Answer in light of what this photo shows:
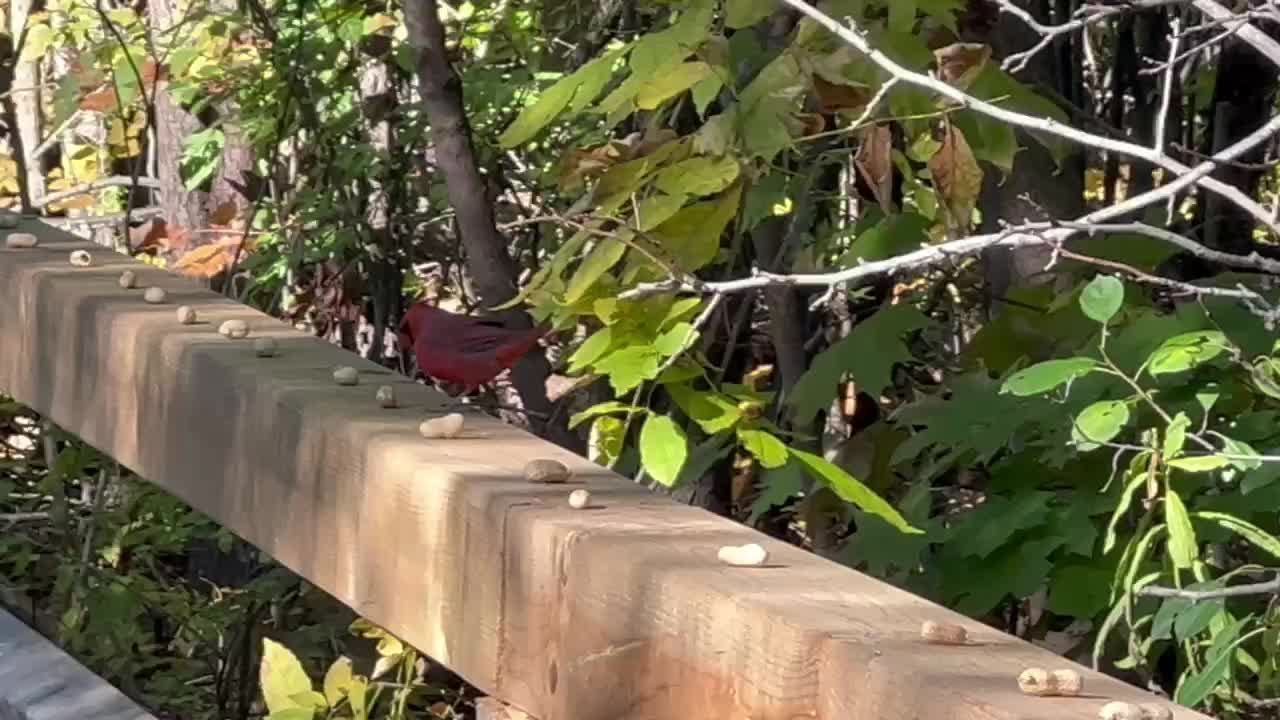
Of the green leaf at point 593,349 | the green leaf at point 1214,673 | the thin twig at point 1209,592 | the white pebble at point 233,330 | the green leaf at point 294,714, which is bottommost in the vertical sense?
the green leaf at point 294,714

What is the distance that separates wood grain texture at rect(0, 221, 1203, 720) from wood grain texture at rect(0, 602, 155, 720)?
28 centimetres

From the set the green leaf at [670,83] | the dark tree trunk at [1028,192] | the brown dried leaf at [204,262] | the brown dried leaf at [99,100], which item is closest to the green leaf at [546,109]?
the green leaf at [670,83]

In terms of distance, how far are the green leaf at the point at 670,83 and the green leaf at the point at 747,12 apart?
82mm

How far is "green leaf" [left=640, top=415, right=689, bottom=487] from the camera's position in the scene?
1.73 meters

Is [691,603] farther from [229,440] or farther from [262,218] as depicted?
[262,218]

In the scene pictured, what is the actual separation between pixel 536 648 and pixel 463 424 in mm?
403

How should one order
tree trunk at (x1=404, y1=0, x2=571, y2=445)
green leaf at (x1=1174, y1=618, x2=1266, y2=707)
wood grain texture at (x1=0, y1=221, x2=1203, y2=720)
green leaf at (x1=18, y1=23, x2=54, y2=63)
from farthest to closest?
green leaf at (x1=18, y1=23, x2=54, y2=63) → tree trunk at (x1=404, y1=0, x2=571, y2=445) → green leaf at (x1=1174, y1=618, x2=1266, y2=707) → wood grain texture at (x1=0, y1=221, x2=1203, y2=720)

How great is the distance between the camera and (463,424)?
71.1 inches

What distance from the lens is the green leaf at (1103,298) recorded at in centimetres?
178

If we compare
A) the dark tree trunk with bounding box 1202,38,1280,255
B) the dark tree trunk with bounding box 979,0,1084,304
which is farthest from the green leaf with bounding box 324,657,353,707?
the dark tree trunk with bounding box 1202,38,1280,255

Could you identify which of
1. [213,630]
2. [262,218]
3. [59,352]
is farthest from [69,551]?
[59,352]

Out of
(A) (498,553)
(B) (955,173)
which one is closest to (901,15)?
(B) (955,173)

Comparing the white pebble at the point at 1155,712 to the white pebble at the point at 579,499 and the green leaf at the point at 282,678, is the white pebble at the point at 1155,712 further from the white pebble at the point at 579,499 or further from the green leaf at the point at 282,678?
the green leaf at the point at 282,678

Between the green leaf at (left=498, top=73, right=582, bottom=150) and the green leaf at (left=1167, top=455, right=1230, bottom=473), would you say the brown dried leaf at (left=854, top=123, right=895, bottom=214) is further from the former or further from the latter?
the green leaf at (left=1167, top=455, right=1230, bottom=473)
